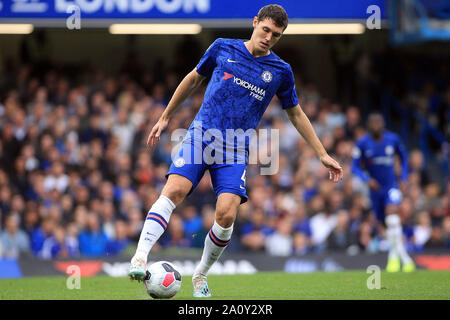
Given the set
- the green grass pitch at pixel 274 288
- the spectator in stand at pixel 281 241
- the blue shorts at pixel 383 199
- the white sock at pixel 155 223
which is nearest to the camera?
the white sock at pixel 155 223

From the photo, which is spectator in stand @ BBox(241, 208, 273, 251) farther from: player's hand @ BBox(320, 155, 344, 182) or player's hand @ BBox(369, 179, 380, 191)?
player's hand @ BBox(320, 155, 344, 182)

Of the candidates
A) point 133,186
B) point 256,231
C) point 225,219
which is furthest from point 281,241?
point 225,219

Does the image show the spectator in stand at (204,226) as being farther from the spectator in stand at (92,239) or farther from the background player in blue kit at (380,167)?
the background player in blue kit at (380,167)

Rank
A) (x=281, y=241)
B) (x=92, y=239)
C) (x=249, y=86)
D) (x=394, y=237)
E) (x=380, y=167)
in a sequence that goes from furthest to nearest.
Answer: (x=281, y=241) < (x=92, y=239) < (x=380, y=167) < (x=394, y=237) < (x=249, y=86)

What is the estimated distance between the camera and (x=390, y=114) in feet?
65.8

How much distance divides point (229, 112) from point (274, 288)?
2.45 m

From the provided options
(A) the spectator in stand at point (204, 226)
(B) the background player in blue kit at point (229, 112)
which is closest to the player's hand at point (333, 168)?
(B) the background player in blue kit at point (229, 112)

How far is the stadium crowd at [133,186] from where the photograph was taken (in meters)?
15.3

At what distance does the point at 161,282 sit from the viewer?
7219 mm

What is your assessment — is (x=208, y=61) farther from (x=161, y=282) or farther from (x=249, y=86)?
(x=161, y=282)

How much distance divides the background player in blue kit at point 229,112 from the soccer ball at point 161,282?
0.52m

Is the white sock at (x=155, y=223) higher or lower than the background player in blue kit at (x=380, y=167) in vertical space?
lower

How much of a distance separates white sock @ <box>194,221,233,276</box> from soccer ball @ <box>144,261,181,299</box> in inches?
24.6
